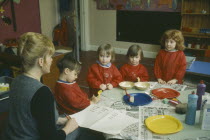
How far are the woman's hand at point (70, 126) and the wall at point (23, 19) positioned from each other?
328 centimetres

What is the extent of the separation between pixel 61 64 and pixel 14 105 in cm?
70

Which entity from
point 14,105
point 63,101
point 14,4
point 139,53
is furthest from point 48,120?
point 14,4

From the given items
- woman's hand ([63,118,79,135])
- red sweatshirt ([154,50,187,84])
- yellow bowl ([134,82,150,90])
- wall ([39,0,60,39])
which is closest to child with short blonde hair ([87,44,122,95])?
yellow bowl ([134,82,150,90])

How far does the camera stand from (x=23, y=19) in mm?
4723

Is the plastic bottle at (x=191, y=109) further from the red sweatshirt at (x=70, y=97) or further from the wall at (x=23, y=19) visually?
the wall at (x=23, y=19)

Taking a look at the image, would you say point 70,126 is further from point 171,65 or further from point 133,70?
point 171,65

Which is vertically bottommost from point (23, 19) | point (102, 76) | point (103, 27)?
point (102, 76)

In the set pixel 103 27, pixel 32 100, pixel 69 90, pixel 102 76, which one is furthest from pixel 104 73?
pixel 103 27

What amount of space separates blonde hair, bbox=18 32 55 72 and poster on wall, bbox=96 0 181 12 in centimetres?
446

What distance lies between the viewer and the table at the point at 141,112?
1.38m

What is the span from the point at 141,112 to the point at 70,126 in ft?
1.67

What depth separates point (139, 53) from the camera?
2.52 metres

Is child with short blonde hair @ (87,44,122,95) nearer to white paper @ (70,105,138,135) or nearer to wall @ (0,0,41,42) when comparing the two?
white paper @ (70,105,138,135)

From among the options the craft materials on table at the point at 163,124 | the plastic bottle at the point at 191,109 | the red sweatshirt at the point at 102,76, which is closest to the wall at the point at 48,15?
the red sweatshirt at the point at 102,76
